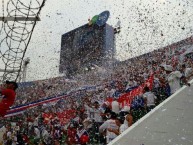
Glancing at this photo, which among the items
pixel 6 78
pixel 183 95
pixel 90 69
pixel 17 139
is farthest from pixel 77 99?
pixel 90 69

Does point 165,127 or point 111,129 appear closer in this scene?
point 165,127

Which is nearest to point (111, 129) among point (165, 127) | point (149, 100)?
point (165, 127)

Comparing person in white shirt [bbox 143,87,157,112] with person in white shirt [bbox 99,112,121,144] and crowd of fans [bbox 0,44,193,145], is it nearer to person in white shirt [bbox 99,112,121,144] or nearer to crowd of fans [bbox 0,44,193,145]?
crowd of fans [bbox 0,44,193,145]

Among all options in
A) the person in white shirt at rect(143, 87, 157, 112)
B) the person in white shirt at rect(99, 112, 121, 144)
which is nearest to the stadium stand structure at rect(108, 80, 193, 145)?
the person in white shirt at rect(99, 112, 121, 144)

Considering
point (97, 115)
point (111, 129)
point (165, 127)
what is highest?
point (165, 127)

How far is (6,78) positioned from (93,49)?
97.6 ft

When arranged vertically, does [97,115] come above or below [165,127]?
below

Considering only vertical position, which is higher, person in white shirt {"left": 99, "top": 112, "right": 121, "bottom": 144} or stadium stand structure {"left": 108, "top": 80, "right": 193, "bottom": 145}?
stadium stand structure {"left": 108, "top": 80, "right": 193, "bottom": 145}

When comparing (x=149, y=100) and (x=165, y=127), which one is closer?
(x=165, y=127)

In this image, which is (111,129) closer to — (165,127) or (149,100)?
(165,127)

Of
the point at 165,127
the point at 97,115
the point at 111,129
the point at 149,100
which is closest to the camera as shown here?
the point at 165,127

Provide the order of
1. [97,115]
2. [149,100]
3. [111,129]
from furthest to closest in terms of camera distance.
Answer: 1. [97,115]
2. [149,100]
3. [111,129]

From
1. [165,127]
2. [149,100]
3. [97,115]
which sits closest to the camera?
[165,127]

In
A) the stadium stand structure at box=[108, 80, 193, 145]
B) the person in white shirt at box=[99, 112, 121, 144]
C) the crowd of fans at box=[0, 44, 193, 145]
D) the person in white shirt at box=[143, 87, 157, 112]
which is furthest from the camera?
the person in white shirt at box=[143, 87, 157, 112]
